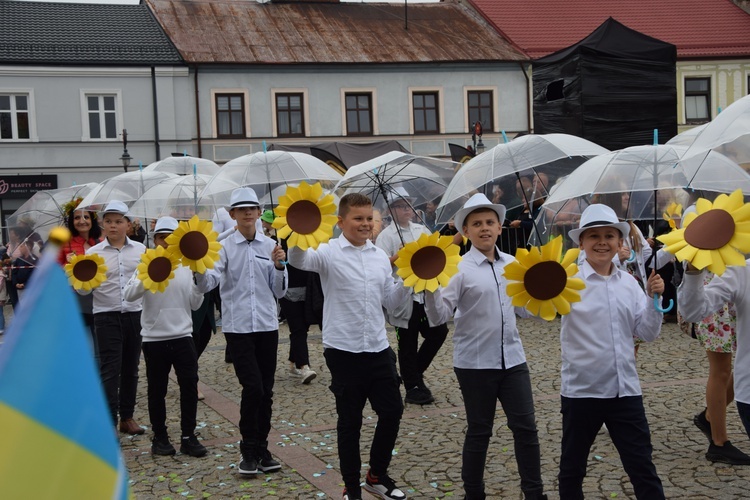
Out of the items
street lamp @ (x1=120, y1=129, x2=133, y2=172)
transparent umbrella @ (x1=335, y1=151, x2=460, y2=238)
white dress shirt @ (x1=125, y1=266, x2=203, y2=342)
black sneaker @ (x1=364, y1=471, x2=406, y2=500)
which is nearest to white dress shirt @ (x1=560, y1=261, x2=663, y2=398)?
black sneaker @ (x1=364, y1=471, x2=406, y2=500)

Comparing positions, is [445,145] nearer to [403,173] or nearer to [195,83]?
[195,83]

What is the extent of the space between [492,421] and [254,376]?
A: 5.98 feet

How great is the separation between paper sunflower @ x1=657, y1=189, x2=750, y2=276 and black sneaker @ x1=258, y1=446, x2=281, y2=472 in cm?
330

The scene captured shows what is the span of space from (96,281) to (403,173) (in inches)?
133

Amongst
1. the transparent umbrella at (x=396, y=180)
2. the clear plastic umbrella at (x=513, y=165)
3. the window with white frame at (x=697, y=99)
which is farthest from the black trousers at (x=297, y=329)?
the window with white frame at (x=697, y=99)

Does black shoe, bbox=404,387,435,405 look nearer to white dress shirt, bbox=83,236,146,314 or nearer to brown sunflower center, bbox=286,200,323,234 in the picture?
white dress shirt, bbox=83,236,146,314

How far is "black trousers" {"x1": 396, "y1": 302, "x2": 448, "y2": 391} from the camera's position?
27.9 feet

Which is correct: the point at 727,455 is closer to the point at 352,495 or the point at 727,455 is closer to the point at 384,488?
the point at 384,488

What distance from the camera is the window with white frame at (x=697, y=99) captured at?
35438 millimetres

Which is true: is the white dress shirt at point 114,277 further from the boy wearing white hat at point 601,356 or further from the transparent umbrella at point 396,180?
the boy wearing white hat at point 601,356

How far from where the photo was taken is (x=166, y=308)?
23.0 feet

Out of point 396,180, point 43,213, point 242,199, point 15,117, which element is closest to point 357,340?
point 242,199

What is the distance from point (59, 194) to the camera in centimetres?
1384

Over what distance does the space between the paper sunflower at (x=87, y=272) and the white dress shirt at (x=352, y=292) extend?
2345 millimetres
